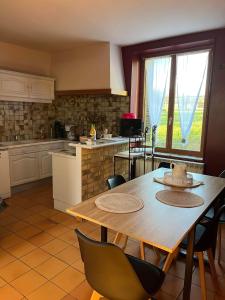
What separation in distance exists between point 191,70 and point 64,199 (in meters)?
2.66

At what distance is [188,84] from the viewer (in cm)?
352

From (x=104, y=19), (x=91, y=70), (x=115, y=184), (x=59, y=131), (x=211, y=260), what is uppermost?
(x=104, y=19)

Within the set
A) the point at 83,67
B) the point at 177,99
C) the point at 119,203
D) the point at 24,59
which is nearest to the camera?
the point at 119,203

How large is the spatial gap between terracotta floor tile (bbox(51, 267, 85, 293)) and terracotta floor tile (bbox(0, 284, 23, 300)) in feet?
0.90

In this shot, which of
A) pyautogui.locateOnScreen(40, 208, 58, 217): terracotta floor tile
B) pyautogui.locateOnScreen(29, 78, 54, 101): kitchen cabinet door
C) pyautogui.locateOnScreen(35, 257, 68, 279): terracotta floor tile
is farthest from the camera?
pyautogui.locateOnScreen(29, 78, 54, 101): kitchen cabinet door

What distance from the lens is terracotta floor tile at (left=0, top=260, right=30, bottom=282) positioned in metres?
1.89

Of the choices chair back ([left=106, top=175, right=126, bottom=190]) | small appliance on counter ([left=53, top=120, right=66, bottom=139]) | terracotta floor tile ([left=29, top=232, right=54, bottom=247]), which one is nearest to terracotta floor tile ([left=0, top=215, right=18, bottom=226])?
terracotta floor tile ([left=29, top=232, right=54, bottom=247])

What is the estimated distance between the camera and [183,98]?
3.59 metres

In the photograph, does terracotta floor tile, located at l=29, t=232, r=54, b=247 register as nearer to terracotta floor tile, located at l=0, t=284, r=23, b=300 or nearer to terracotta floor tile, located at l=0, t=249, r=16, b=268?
terracotta floor tile, located at l=0, t=249, r=16, b=268

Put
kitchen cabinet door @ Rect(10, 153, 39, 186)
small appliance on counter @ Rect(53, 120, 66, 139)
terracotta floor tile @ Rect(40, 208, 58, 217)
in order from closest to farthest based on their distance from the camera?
terracotta floor tile @ Rect(40, 208, 58, 217), kitchen cabinet door @ Rect(10, 153, 39, 186), small appliance on counter @ Rect(53, 120, 66, 139)

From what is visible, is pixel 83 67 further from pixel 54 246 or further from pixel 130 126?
pixel 54 246

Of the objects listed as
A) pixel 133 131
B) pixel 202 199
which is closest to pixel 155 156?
pixel 133 131

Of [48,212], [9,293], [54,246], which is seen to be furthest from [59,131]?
[9,293]

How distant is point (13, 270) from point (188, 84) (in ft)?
10.7
